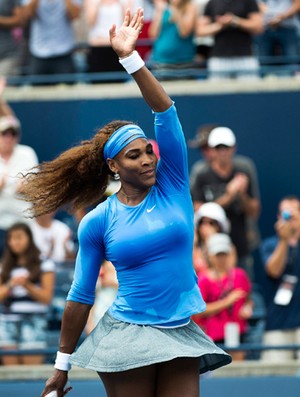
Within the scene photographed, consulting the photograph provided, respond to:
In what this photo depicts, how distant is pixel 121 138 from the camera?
486 cm

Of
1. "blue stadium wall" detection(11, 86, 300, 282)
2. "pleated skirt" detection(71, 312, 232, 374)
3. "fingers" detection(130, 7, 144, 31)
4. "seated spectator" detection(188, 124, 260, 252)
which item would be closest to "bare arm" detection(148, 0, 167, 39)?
"blue stadium wall" detection(11, 86, 300, 282)

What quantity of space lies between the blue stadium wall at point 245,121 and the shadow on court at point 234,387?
242 centimetres

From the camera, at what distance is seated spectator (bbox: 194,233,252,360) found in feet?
25.1

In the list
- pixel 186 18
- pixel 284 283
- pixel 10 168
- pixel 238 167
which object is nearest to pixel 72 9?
pixel 186 18

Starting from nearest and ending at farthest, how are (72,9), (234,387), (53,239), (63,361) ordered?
(63,361) → (234,387) → (53,239) → (72,9)

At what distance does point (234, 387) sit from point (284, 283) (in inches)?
40.3

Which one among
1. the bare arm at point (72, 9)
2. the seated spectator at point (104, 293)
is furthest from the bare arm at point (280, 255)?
the bare arm at point (72, 9)

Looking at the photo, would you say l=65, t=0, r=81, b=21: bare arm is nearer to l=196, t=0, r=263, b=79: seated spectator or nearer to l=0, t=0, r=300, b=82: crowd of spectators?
l=0, t=0, r=300, b=82: crowd of spectators

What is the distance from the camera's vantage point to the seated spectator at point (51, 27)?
970 centimetres

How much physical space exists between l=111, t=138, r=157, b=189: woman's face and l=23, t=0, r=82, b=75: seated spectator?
499 cm

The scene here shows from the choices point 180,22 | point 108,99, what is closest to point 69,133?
point 108,99

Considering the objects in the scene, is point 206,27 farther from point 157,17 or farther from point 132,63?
point 132,63

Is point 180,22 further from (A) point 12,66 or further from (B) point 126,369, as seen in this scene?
(B) point 126,369

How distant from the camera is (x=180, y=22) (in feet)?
31.0
